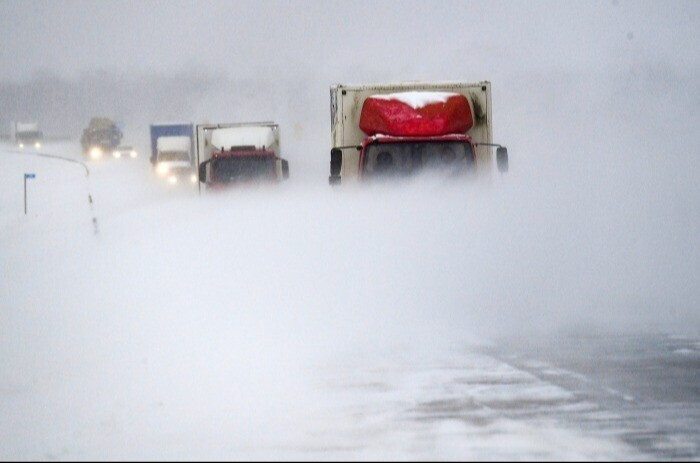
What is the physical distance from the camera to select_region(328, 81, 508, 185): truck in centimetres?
1836

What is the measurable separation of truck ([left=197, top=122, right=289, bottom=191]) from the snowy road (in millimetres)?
4259

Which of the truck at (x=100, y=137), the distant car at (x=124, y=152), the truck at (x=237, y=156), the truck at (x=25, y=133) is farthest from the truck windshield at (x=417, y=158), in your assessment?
the truck at (x=25, y=133)

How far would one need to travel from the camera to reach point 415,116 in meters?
18.6

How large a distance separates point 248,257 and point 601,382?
301 inches

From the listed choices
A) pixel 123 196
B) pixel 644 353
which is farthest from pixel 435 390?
pixel 123 196

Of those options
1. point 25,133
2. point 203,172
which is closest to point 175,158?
point 203,172

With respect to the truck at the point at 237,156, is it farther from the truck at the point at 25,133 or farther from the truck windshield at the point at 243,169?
the truck at the point at 25,133

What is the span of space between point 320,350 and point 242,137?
17446 mm

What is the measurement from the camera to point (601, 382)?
9.88m

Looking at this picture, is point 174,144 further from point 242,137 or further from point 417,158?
point 417,158

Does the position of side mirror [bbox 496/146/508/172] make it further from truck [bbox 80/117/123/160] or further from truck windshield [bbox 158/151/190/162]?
truck [bbox 80/117/123/160]

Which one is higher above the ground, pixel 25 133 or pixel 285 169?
pixel 25 133

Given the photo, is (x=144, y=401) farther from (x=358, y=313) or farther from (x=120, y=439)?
(x=358, y=313)

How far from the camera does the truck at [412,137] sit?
18359 millimetres
